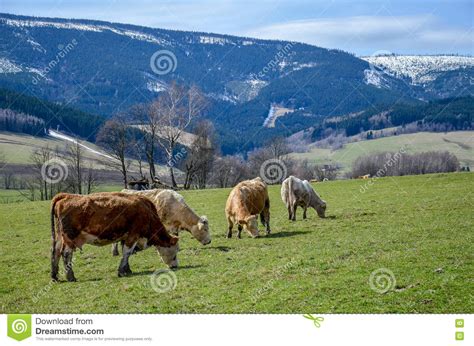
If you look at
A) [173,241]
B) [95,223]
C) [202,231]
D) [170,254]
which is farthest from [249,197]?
[95,223]

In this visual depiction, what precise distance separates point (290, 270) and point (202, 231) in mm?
6389

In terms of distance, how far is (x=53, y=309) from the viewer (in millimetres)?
14391

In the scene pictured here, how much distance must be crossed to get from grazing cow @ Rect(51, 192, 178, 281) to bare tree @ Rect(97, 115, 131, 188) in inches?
1941

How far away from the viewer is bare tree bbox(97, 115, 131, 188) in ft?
226

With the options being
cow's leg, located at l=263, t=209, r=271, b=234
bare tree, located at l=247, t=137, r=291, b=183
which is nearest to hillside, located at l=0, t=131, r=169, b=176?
bare tree, located at l=247, t=137, r=291, b=183

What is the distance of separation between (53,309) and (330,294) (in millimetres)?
6859

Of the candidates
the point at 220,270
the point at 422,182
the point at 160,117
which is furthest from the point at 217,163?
the point at 220,270

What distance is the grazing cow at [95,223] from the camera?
17297 mm

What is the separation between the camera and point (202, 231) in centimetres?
2262

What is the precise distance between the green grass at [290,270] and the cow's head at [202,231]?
349 millimetres

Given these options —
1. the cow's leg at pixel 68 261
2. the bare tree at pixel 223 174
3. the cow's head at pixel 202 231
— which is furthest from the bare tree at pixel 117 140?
the cow's leg at pixel 68 261

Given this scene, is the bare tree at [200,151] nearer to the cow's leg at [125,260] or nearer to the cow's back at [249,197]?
the cow's back at [249,197]

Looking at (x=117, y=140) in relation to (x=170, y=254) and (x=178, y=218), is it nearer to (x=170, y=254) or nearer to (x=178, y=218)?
(x=178, y=218)

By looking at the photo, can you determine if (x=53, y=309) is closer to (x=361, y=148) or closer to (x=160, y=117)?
(x=160, y=117)
